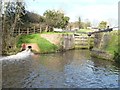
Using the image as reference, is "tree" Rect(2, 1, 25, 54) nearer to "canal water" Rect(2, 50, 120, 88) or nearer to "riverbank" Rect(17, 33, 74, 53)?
"riverbank" Rect(17, 33, 74, 53)

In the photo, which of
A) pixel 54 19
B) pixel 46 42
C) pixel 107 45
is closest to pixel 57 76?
pixel 107 45

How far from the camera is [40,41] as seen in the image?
38281mm

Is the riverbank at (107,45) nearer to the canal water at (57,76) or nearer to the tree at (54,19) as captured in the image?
the canal water at (57,76)

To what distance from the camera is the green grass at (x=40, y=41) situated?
37.0m

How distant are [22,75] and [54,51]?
17.9 metres

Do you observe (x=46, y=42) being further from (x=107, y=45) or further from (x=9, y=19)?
(x=107, y=45)

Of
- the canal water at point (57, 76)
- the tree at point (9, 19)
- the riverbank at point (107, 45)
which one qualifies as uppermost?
→ the tree at point (9, 19)

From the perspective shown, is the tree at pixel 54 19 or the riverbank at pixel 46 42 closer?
the riverbank at pixel 46 42

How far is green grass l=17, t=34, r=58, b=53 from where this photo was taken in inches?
1457

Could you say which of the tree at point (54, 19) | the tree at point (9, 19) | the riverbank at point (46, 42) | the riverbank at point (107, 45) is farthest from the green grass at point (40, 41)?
the tree at point (54, 19)

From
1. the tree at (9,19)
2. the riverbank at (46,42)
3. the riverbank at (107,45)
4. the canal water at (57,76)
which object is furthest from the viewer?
the riverbank at (46,42)

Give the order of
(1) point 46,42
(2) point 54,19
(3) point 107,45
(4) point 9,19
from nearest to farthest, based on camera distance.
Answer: (3) point 107,45, (4) point 9,19, (1) point 46,42, (2) point 54,19

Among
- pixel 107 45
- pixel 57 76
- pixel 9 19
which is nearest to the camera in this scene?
pixel 57 76

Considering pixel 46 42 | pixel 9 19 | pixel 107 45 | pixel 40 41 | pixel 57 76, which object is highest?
pixel 9 19
